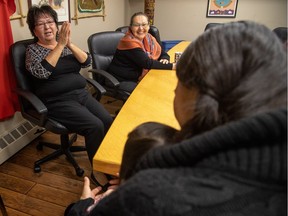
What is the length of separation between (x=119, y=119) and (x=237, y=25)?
0.80 metres

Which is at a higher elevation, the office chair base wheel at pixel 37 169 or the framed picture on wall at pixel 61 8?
the framed picture on wall at pixel 61 8

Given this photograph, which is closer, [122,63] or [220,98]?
[220,98]

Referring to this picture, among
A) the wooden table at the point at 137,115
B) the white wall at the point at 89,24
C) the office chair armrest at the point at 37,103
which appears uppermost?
the white wall at the point at 89,24

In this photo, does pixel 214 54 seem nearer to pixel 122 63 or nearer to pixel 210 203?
pixel 210 203

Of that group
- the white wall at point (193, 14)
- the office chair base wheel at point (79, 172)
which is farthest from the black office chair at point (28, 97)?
the white wall at point (193, 14)

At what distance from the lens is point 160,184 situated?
407 mm

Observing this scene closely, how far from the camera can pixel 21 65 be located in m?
1.62

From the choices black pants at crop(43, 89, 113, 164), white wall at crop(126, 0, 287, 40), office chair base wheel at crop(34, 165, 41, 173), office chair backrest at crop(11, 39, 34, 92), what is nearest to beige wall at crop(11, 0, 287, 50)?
white wall at crop(126, 0, 287, 40)

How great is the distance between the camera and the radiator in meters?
1.88

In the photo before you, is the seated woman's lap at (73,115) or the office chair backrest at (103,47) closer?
the seated woman's lap at (73,115)

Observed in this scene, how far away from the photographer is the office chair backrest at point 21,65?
5.21 ft

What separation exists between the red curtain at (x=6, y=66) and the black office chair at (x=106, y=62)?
0.65 m

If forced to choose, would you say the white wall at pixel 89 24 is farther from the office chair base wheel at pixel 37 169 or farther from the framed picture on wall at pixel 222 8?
the framed picture on wall at pixel 222 8

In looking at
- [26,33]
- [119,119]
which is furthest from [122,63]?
[119,119]
